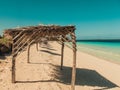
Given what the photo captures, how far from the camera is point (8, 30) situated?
12.4 m

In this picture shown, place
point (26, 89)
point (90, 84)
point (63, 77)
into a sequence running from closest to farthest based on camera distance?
1. point (26, 89)
2. point (90, 84)
3. point (63, 77)

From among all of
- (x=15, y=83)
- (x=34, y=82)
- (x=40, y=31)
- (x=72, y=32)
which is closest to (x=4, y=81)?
(x=15, y=83)

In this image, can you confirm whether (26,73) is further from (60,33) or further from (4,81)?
(60,33)

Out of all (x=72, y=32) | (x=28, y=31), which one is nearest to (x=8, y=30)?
(x=28, y=31)

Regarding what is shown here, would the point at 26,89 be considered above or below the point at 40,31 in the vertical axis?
below

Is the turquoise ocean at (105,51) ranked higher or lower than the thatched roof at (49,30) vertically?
lower

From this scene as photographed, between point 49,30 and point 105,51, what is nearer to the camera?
point 49,30

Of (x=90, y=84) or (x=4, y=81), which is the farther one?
(x=90, y=84)

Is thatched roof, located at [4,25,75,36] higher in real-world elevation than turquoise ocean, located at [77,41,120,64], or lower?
higher

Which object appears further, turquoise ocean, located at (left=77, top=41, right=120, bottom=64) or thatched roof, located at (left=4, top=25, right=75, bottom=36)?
turquoise ocean, located at (left=77, top=41, right=120, bottom=64)

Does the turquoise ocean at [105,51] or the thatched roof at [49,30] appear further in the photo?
the turquoise ocean at [105,51]

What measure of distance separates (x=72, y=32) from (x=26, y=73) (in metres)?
5.09

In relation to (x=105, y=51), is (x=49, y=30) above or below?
above

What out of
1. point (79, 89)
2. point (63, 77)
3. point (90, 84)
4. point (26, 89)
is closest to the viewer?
point (26, 89)
